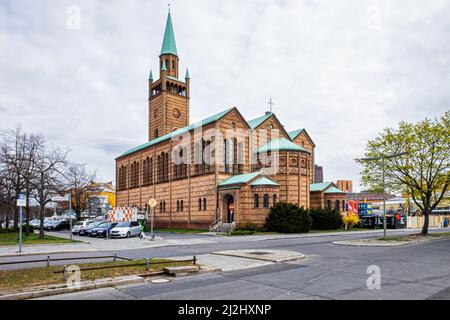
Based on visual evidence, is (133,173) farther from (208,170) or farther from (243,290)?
(243,290)

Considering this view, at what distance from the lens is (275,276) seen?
38.0 ft

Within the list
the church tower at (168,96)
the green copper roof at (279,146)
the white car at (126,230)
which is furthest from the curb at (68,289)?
the church tower at (168,96)

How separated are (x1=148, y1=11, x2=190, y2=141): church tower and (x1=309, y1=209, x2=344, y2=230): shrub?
28.6 metres

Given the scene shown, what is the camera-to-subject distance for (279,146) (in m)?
41.6

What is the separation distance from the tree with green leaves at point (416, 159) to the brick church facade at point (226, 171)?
39.5 feet

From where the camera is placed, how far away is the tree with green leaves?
27172 millimetres

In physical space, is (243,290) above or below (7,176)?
below

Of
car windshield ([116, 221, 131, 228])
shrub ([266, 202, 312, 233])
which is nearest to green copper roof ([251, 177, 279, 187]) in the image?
shrub ([266, 202, 312, 233])

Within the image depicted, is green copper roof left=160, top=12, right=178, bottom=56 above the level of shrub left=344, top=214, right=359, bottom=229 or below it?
above

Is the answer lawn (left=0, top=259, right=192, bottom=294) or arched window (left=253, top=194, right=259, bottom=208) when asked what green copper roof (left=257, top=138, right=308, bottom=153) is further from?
lawn (left=0, top=259, right=192, bottom=294)

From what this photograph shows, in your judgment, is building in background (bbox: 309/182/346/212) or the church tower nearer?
building in background (bbox: 309/182/346/212)

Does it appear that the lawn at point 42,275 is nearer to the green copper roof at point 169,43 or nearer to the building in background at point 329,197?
the building in background at point 329,197
